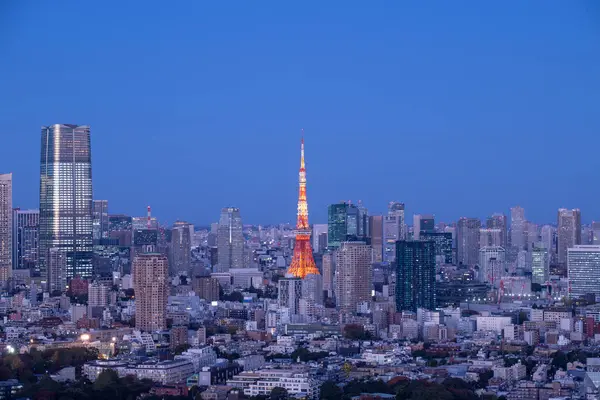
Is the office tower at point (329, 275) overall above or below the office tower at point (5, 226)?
below

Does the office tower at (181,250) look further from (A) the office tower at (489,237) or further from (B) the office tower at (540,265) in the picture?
(B) the office tower at (540,265)

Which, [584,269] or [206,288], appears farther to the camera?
[584,269]

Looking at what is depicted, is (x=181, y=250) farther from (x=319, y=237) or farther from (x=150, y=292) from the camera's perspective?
(x=150, y=292)

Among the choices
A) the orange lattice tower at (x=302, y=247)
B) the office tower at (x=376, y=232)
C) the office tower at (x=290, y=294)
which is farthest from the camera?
the office tower at (x=376, y=232)

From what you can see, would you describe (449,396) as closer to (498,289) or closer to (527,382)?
(527,382)

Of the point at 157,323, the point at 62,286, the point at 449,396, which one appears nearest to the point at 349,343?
the point at 157,323

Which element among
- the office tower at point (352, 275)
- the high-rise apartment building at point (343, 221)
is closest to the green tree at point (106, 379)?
the office tower at point (352, 275)

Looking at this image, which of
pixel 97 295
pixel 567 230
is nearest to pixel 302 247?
pixel 97 295
